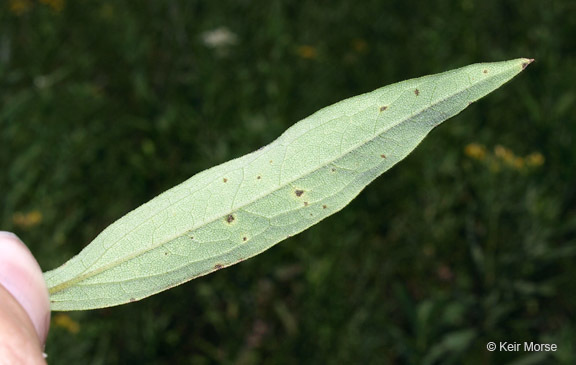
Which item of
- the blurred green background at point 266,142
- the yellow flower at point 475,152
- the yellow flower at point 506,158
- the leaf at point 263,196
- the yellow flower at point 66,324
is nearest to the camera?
the leaf at point 263,196

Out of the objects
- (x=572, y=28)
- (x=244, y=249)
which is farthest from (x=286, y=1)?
(x=244, y=249)

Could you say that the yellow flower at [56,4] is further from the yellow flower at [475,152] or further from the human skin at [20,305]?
the human skin at [20,305]

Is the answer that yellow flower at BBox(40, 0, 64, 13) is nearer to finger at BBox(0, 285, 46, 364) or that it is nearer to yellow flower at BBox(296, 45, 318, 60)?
yellow flower at BBox(296, 45, 318, 60)

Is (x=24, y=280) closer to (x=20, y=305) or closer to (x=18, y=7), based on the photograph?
(x=20, y=305)

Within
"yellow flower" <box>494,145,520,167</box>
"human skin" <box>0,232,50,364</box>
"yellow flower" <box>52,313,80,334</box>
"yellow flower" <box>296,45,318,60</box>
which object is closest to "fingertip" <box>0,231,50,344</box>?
"human skin" <box>0,232,50,364</box>

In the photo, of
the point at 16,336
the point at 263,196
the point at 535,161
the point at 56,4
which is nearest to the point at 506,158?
the point at 535,161

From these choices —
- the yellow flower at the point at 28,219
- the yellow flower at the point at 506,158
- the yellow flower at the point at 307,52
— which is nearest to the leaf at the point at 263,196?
the yellow flower at the point at 28,219
